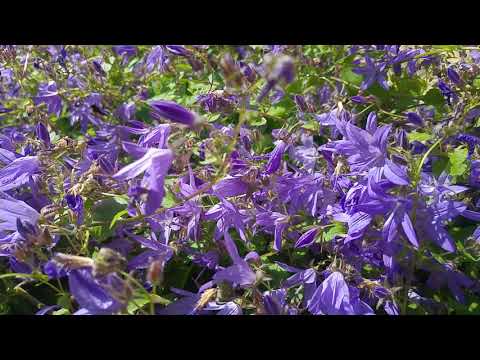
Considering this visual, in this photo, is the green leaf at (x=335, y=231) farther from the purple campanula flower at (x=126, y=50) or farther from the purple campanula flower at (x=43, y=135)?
the purple campanula flower at (x=126, y=50)

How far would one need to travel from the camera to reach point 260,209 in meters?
1.39

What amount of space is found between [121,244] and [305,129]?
2.33 feet

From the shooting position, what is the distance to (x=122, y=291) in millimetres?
833

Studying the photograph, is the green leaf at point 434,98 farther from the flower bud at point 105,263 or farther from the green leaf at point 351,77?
the flower bud at point 105,263

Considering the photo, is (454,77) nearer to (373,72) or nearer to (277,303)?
(373,72)

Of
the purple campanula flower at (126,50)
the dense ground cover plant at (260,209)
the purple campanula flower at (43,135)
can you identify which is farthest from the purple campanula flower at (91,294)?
the purple campanula flower at (126,50)

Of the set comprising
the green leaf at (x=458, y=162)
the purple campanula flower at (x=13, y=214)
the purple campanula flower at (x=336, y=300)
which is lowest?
the purple campanula flower at (x=336, y=300)

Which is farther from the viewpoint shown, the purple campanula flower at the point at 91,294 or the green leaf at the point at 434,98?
the green leaf at the point at 434,98

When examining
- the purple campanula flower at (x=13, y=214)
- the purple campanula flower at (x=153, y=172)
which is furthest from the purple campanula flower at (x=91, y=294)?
the purple campanula flower at (x=13, y=214)

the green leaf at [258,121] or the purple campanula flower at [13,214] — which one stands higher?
the green leaf at [258,121]

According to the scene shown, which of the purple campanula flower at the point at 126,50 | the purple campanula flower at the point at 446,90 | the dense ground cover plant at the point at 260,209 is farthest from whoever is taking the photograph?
the purple campanula flower at the point at 126,50

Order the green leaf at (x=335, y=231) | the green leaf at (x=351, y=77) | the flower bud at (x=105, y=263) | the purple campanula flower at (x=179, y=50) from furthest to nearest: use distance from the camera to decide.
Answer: the green leaf at (x=351, y=77)
the purple campanula flower at (x=179, y=50)
the green leaf at (x=335, y=231)
the flower bud at (x=105, y=263)

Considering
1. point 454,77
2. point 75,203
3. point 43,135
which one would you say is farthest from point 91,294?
point 454,77

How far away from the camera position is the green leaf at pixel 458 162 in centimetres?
139
